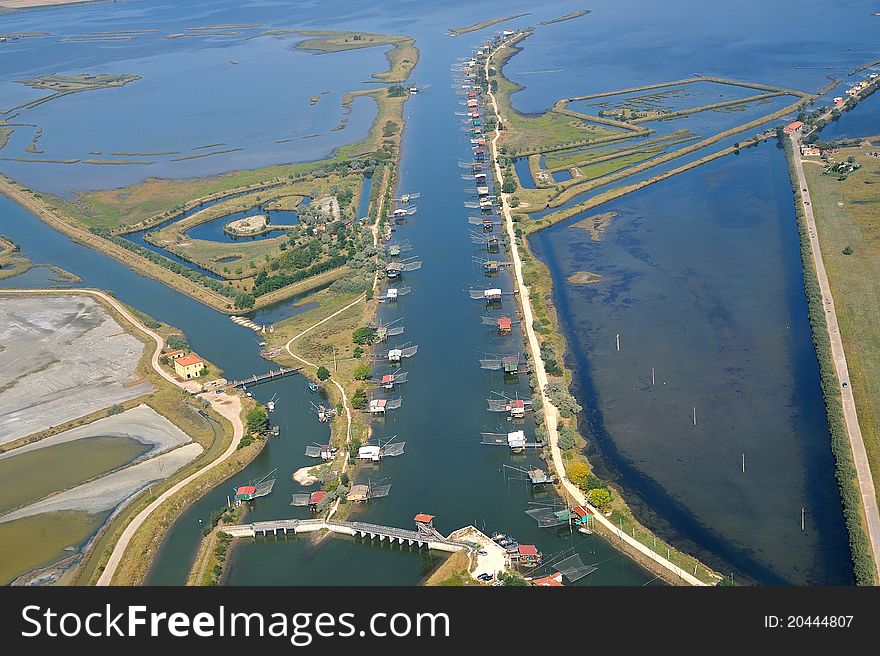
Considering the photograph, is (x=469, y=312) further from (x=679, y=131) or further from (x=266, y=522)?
(x=679, y=131)

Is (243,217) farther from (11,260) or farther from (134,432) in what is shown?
(134,432)

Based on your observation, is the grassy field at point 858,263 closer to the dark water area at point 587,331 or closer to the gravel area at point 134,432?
the dark water area at point 587,331

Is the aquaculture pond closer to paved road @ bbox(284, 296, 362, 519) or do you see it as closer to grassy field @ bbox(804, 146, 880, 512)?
paved road @ bbox(284, 296, 362, 519)

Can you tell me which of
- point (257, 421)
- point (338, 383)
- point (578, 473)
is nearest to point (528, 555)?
point (578, 473)

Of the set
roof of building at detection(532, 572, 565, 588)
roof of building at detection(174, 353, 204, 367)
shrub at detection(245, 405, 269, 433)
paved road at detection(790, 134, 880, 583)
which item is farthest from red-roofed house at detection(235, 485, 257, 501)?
paved road at detection(790, 134, 880, 583)

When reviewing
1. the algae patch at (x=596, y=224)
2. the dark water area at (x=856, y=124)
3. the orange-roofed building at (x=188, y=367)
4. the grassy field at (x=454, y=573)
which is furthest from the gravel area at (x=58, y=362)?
the dark water area at (x=856, y=124)

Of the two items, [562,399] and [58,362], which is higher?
[562,399]
